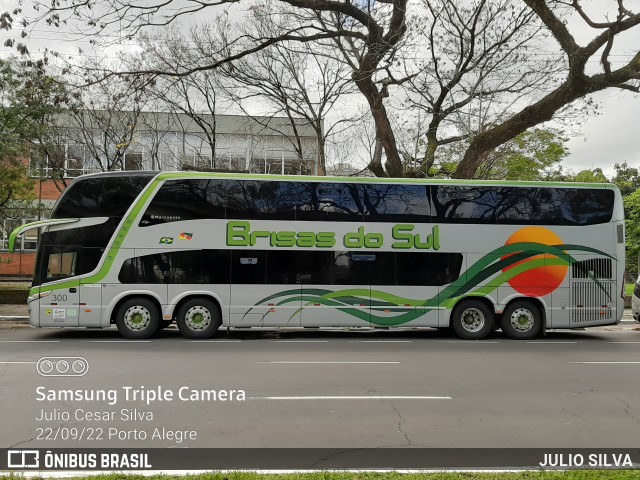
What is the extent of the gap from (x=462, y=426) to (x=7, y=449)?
4.67 m

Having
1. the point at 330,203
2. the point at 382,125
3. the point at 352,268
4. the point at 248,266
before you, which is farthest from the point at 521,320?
the point at 382,125

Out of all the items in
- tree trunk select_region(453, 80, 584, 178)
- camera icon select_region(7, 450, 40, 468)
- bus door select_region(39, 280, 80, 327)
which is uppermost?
A: tree trunk select_region(453, 80, 584, 178)

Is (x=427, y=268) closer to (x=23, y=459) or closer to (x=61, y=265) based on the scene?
(x=61, y=265)

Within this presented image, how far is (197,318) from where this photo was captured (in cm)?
1409

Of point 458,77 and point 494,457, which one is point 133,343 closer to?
point 494,457

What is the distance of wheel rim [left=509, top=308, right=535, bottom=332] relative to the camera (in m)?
14.7

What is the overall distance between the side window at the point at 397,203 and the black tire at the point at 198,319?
4433mm

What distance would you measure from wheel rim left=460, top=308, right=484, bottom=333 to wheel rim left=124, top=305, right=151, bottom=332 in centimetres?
775

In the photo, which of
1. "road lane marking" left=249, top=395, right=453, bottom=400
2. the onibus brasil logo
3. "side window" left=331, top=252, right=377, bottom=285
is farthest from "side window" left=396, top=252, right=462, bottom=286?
"road lane marking" left=249, top=395, right=453, bottom=400

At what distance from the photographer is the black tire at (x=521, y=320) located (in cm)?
1469

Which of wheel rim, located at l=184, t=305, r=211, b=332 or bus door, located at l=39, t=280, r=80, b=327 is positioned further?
wheel rim, located at l=184, t=305, r=211, b=332

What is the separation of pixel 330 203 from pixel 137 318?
541 cm

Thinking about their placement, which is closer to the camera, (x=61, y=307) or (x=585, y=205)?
(x=61, y=307)

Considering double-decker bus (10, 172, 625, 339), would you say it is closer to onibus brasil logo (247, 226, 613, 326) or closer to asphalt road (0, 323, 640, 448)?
onibus brasil logo (247, 226, 613, 326)
